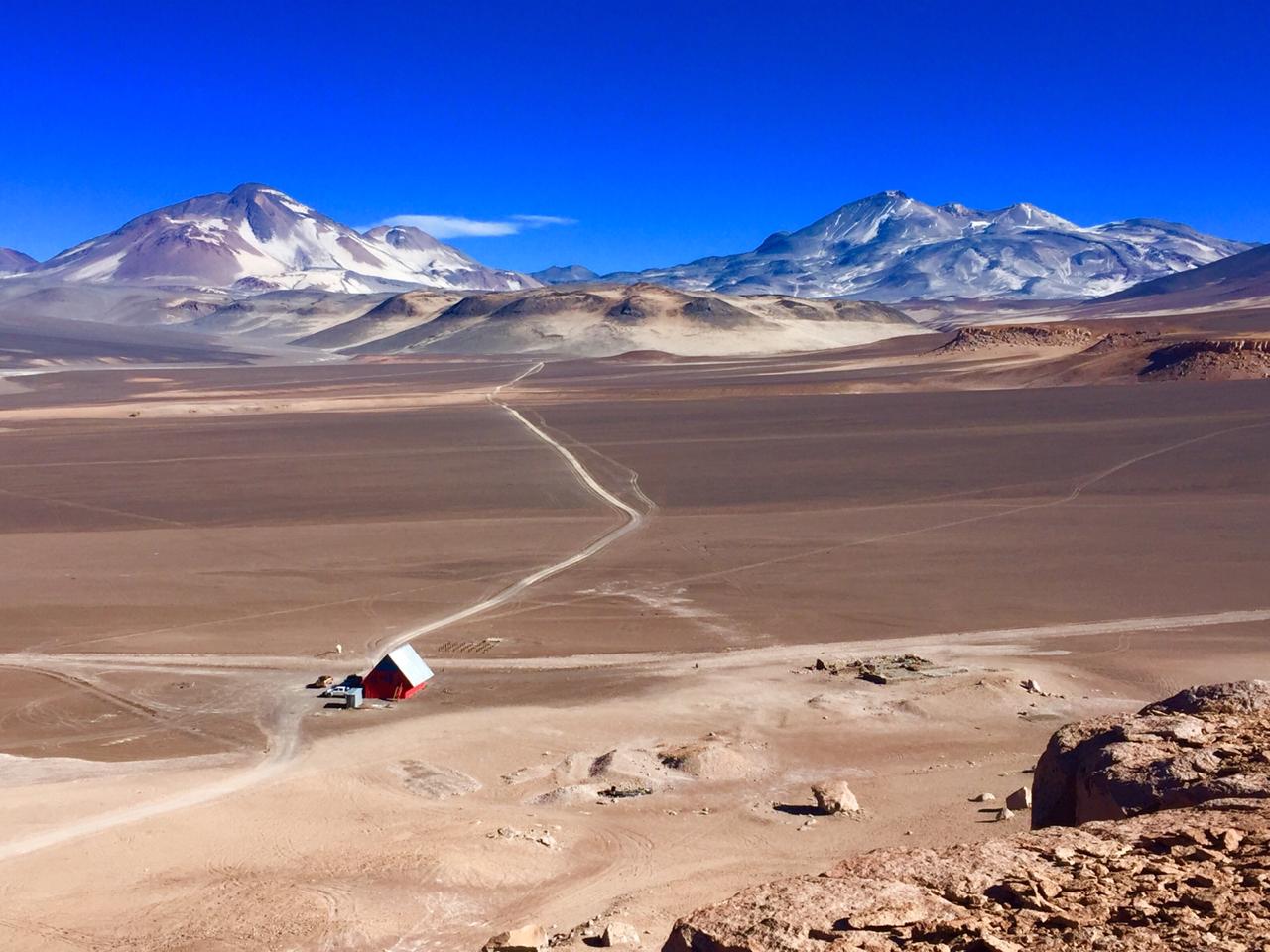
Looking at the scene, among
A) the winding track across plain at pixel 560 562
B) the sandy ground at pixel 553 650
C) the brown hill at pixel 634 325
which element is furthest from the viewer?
the brown hill at pixel 634 325

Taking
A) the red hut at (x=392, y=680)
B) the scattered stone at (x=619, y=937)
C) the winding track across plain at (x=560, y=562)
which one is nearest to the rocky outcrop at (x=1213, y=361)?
the winding track across plain at (x=560, y=562)

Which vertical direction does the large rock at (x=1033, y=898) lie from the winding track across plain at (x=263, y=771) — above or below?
above

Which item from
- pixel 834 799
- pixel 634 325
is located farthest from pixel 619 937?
pixel 634 325

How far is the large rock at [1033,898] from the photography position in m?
5.42

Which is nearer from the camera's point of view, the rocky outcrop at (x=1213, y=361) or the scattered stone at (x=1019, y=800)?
A: the scattered stone at (x=1019, y=800)

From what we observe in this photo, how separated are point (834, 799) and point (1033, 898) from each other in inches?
237

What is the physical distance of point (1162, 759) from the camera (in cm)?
795

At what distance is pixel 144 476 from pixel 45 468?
4.75 m

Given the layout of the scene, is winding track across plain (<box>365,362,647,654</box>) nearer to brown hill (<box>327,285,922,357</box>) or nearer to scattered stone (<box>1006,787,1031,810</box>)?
scattered stone (<box>1006,787,1031,810</box>)

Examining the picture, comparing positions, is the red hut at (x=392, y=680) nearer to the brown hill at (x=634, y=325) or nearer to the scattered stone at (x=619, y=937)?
the scattered stone at (x=619, y=937)

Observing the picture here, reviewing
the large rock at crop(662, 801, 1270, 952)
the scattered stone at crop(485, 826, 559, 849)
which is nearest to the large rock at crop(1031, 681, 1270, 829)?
the large rock at crop(662, 801, 1270, 952)

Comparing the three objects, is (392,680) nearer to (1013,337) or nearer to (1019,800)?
(1019,800)

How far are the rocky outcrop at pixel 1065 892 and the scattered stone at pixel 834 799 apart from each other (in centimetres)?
416

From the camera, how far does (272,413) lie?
200 feet
